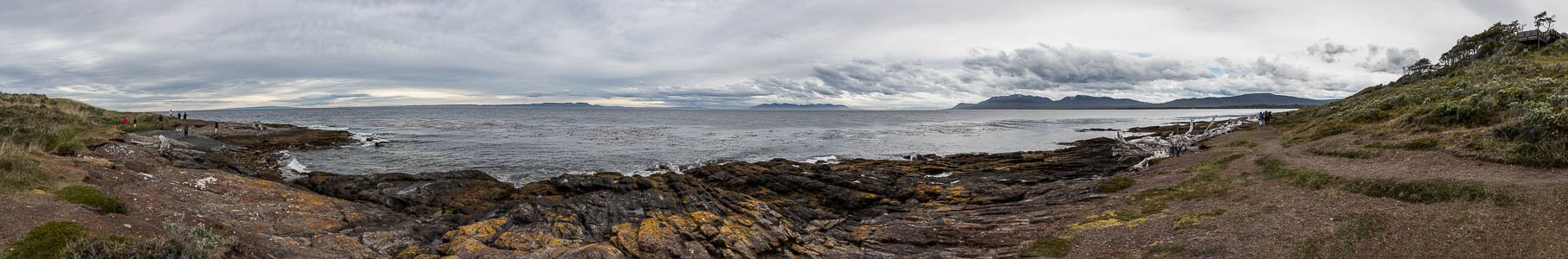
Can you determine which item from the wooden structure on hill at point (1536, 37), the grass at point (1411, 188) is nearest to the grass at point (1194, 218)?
the grass at point (1411, 188)

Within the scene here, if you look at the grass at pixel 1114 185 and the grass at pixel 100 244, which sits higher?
the grass at pixel 100 244

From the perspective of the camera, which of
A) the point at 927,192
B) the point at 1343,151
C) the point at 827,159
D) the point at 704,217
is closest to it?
the point at 704,217

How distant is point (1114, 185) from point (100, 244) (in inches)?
825

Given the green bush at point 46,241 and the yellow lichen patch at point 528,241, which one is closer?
the green bush at point 46,241

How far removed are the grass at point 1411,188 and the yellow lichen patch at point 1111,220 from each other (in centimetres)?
407

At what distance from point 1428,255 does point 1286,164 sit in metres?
10.8

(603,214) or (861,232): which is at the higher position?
(603,214)

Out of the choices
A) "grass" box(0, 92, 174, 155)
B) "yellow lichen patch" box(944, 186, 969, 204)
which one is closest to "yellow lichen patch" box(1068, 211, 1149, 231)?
"yellow lichen patch" box(944, 186, 969, 204)

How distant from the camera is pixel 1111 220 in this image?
40.4ft

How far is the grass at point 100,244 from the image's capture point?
22.2ft

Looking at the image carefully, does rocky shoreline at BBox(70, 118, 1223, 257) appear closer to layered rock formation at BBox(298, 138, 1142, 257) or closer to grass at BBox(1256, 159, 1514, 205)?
layered rock formation at BBox(298, 138, 1142, 257)

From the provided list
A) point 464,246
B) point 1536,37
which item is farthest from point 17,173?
point 1536,37

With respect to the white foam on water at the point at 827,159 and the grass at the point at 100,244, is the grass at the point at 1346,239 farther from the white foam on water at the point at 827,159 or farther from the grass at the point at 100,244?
the white foam on water at the point at 827,159

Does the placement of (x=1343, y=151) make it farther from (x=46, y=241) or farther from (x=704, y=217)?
(x=46, y=241)
